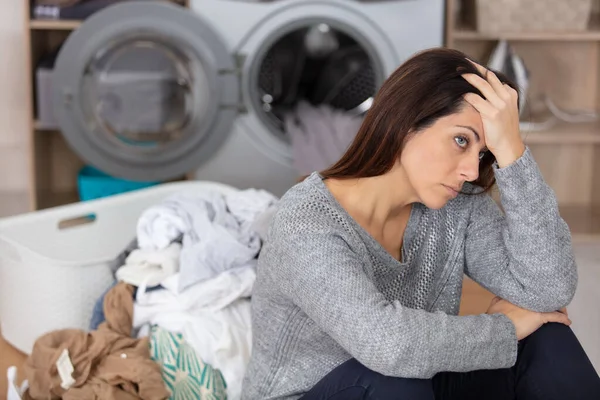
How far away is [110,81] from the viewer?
2842 mm

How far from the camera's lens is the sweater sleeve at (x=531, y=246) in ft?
4.74

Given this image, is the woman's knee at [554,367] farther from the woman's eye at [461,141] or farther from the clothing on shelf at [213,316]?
the clothing on shelf at [213,316]

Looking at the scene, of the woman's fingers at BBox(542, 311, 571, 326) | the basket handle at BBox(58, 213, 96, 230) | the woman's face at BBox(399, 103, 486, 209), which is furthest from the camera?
the basket handle at BBox(58, 213, 96, 230)

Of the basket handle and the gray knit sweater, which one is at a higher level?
the gray knit sweater

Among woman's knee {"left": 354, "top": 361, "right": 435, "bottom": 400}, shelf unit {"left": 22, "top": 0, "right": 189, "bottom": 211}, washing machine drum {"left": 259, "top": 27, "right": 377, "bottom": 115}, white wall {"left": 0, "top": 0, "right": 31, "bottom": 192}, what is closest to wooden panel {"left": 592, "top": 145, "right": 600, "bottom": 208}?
washing machine drum {"left": 259, "top": 27, "right": 377, "bottom": 115}

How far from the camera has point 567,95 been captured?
133 inches

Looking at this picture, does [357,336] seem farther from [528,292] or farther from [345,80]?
[345,80]

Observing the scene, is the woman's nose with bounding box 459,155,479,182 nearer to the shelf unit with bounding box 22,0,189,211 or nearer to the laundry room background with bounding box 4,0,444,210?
the laundry room background with bounding box 4,0,444,210

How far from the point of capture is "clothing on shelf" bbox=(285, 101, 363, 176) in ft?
9.35

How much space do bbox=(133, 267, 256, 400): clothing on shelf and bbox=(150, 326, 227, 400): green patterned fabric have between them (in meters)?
→ 0.01

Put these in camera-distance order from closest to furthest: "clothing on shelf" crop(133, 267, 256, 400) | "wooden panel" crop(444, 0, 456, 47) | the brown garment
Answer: the brown garment, "clothing on shelf" crop(133, 267, 256, 400), "wooden panel" crop(444, 0, 456, 47)

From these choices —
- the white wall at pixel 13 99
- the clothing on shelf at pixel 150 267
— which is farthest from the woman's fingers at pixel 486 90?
the white wall at pixel 13 99

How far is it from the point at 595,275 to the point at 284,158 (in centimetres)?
99

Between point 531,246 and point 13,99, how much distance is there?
2.12 meters
